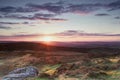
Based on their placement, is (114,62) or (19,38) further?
(19,38)

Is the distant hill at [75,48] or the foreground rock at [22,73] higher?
the distant hill at [75,48]

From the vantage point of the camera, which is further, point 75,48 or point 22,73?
point 75,48

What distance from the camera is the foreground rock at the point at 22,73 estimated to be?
471 cm

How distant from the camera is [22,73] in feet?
15.5

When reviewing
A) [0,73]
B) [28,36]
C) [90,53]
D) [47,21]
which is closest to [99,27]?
[90,53]

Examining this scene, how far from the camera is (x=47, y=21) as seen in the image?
5.00 meters

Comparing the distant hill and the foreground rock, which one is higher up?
the distant hill

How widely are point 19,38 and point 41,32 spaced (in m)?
0.40

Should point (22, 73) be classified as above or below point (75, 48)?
below

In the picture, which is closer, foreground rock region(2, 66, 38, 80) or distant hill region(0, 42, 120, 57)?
foreground rock region(2, 66, 38, 80)

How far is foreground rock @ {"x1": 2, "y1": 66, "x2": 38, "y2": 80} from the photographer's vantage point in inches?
185

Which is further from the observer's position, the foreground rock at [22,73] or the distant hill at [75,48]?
the distant hill at [75,48]

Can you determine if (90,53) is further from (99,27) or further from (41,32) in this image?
(41,32)

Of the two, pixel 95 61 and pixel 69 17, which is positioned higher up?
→ pixel 69 17
